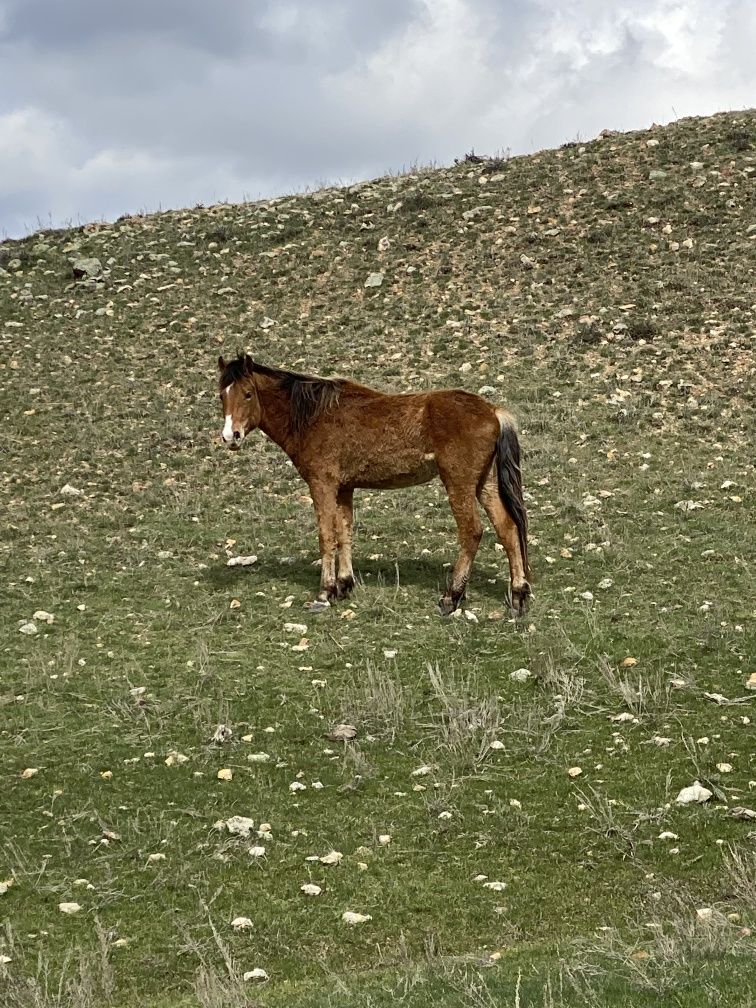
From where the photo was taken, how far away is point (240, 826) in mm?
7629

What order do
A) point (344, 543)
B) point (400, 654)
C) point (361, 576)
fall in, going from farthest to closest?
point (361, 576), point (344, 543), point (400, 654)

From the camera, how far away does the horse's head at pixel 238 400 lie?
39.1 feet

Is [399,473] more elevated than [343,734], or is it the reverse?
[399,473]

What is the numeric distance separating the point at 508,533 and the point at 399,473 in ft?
4.22

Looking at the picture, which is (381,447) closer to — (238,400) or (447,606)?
(238,400)

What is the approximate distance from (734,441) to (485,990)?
498 inches

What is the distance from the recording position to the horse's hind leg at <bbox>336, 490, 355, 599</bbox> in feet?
40.2

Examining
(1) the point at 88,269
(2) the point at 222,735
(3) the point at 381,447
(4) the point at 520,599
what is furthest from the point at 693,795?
(1) the point at 88,269

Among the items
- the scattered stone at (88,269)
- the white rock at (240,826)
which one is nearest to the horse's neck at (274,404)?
the white rock at (240,826)

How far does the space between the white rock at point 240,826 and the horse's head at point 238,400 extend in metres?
5.00

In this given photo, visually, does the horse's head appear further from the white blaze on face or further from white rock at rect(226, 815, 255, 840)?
white rock at rect(226, 815, 255, 840)

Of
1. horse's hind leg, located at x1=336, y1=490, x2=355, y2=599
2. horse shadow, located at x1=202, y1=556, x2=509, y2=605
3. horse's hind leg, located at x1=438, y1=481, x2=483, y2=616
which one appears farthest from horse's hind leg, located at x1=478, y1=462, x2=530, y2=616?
horse's hind leg, located at x1=336, y1=490, x2=355, y2=599

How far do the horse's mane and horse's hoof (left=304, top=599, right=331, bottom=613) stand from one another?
1860 mm

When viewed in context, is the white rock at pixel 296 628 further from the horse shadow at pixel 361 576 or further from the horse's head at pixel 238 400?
the horse's head at pixel 238 400
